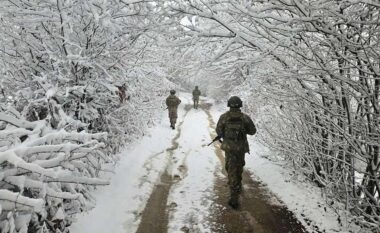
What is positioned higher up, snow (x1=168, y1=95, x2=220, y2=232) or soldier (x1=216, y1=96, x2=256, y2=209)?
soldier (x1=216, y1=96, x2=256, y2=209)

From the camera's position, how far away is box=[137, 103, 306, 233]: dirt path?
246 inches

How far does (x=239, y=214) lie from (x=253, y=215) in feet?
0.78

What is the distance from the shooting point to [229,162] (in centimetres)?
738

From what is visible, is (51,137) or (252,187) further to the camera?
(252,187)

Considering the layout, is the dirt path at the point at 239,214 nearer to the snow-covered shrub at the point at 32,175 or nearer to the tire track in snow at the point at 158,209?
the tire track in snow at the point at 158,209

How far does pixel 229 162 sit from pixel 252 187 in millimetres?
1483

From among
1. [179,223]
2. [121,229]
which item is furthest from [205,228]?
[121,229]

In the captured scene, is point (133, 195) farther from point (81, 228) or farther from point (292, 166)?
point (292, 166)

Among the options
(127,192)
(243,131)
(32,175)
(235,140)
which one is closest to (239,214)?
(235,140)

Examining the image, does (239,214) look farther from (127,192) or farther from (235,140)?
(127,192)

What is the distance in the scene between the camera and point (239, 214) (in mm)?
6895

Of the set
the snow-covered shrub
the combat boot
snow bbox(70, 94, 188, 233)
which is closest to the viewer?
the snow-covered shrub

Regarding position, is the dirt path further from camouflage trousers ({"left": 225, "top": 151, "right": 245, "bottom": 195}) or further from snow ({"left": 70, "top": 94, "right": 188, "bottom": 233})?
camouflage trousers ({"left": 225, "top": 151, "right": 245, "bottom": 195})

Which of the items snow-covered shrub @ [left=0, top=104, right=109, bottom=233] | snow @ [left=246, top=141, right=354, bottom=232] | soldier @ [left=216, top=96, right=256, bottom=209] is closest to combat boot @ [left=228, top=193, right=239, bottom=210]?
soldier @ [left=216, top=96, right=256, bottom=209]
